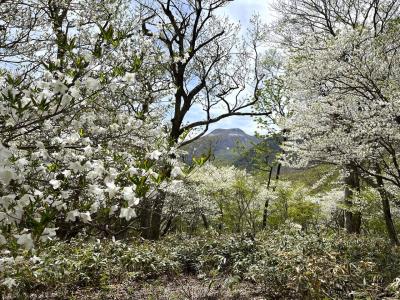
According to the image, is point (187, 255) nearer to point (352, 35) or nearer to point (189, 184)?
point (352, 35)

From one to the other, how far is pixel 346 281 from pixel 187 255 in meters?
5.73

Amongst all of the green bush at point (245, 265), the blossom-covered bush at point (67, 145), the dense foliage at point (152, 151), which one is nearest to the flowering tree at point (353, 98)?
the dense foliage at point (152, 151)

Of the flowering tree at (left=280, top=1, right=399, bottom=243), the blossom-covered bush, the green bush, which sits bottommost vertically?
the green bush

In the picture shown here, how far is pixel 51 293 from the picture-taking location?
650 cm

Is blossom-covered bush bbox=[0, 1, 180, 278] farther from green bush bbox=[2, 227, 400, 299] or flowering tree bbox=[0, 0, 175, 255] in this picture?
green bush bbox=[2, 227, 400, 299]

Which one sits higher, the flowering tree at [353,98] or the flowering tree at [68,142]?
the flowering tree at [353,98]

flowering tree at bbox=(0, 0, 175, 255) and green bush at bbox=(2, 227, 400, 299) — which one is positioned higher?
flowering tree at bbox=(0, 0, 175, 255)

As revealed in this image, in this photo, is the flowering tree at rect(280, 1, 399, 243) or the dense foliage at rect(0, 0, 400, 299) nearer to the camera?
the dense foliage at rect(0, 0, 400, 299)

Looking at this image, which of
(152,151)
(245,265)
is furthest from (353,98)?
(152,151)

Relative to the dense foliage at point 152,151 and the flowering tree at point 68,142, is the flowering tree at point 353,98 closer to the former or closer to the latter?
the dense foliage at point 152,151

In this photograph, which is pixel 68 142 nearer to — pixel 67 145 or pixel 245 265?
pixel 67 145

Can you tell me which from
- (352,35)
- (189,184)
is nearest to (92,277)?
(352,35)

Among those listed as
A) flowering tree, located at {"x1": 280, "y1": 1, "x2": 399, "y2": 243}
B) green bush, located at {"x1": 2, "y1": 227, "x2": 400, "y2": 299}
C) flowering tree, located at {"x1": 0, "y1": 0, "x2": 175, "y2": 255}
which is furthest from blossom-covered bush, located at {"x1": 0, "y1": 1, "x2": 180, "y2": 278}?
flowering tree, located at {"x1": 280, "y1": 1, "x2": 399, "y2": 243}

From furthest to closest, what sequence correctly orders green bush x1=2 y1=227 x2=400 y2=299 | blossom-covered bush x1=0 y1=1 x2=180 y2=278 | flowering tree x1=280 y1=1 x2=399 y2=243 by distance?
1. flowering tree x1=280 y1=1 x2=399 y2=243
2. green bush x1=2 y1=227 x2=400 y2=299
3. blossom-covered bush x1=0 y1=1 x2=180 y2=278
